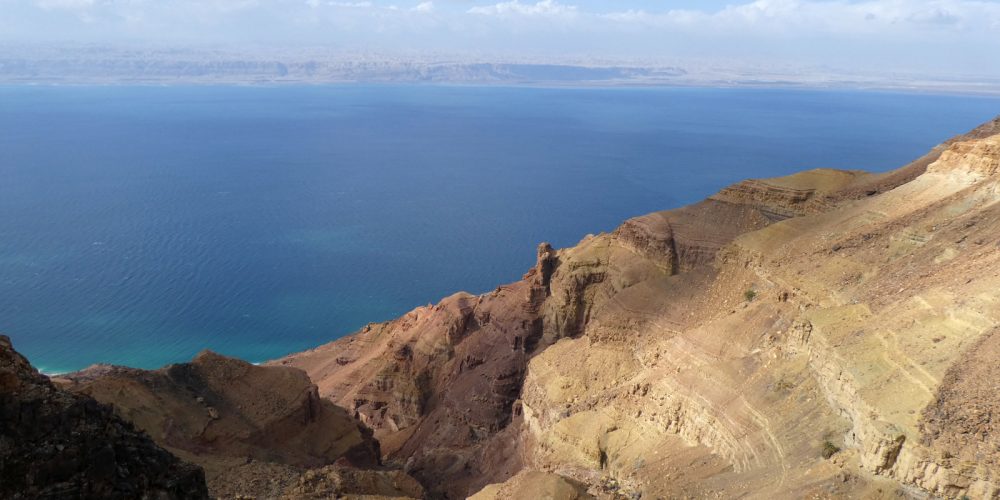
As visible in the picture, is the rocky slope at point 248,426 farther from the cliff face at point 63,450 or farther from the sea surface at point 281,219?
the sea surface at point 281,219

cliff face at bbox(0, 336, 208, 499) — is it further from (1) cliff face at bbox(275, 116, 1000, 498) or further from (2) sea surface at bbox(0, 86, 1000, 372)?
(2) sea surface at bbox(0, 86, 1000, 372)

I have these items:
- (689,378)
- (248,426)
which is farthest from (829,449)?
(248,426)

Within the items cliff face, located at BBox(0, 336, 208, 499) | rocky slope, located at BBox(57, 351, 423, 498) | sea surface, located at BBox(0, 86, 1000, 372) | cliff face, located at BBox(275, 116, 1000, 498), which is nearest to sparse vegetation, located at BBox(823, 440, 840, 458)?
cliff face, located at BBox(275, 116, 1000, 498)

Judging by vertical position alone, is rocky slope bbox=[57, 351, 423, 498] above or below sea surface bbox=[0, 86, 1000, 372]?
above

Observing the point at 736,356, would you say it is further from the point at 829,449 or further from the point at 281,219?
the point at 281,219

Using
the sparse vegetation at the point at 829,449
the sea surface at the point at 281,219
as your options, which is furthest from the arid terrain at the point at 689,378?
the sea surface at the point at 281,219

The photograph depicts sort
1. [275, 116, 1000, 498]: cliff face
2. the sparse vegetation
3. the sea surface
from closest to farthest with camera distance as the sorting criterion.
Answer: [275, 116, 1000, 498]: cliff face < the sparse vegetation < the sea surface
